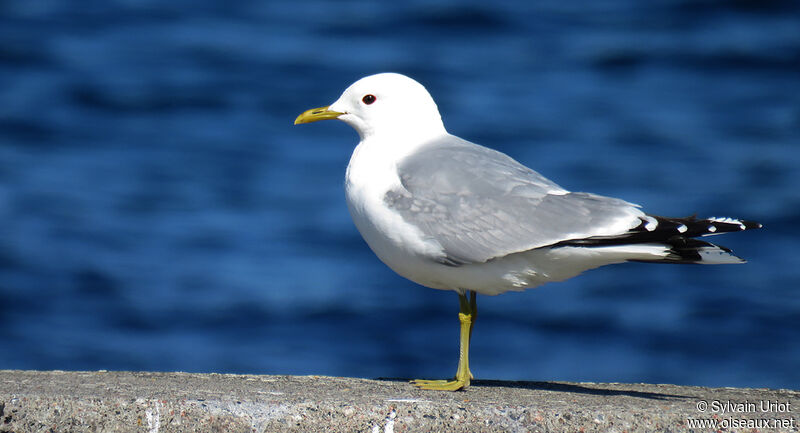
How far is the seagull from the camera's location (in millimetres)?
3877

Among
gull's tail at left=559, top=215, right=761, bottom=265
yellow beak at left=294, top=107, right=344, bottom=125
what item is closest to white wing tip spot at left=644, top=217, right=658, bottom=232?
gull's tail at left=559, top=215, right=761, bottom=265

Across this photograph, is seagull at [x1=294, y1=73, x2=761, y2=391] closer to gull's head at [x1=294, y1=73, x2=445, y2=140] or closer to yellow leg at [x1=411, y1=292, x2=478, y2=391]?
yellow leg at [x1=411, y1=292, x2=478, y2=391]

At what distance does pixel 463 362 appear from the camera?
4.40 m

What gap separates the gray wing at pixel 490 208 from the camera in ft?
13.2

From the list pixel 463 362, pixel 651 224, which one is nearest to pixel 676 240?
pixel 651 224

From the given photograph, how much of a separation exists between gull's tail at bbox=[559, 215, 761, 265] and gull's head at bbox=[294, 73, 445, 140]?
1.22 metres

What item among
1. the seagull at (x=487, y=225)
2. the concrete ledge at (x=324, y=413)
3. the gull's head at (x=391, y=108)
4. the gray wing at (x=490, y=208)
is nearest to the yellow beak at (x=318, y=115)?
the gull's head at (x=391, y=108)

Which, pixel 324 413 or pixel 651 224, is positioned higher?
pixel 651 224

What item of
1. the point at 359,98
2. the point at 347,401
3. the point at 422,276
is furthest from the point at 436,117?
the point at 347,401

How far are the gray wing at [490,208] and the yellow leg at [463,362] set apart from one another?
0.39m

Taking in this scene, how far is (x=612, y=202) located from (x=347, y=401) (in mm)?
1386

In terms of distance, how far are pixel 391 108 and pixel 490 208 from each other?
888 mm

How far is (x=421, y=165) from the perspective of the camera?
440cm

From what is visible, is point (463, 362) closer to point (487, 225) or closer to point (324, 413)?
point (487, 225)
